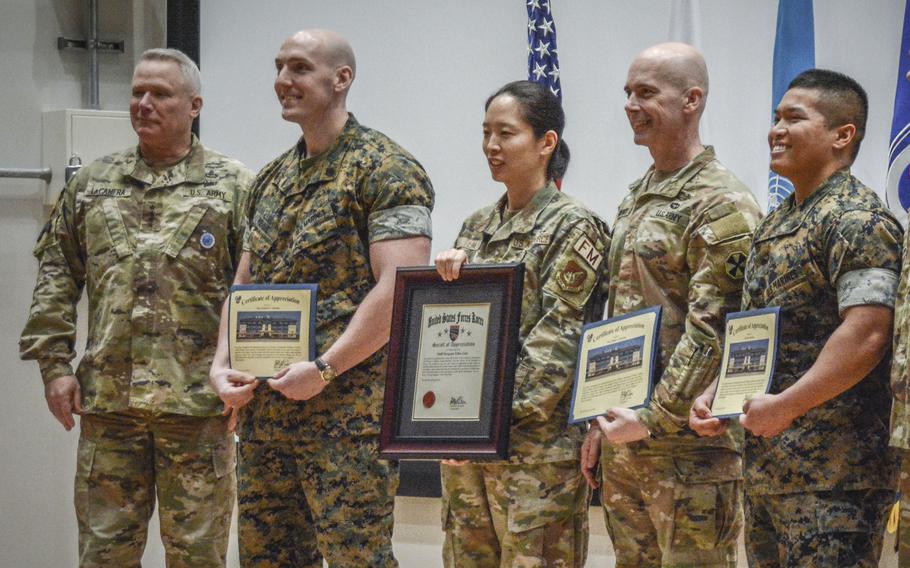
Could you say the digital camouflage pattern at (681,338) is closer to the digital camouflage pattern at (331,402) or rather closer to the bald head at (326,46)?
the digital camouflage pattern at (331,402)

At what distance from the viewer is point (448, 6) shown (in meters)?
5.80

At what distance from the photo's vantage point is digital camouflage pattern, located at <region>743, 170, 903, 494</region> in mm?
2512

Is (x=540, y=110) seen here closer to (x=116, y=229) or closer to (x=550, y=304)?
(x=550, y=304)

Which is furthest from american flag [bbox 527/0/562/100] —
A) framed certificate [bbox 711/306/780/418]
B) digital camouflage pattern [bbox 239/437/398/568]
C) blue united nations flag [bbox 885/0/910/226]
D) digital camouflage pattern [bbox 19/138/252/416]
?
framed certificate [bbox 711/306/780/418]

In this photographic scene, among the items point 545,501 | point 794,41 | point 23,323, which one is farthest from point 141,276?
point 794,41

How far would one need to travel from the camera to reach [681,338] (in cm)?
284

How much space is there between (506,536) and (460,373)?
15.8 inches

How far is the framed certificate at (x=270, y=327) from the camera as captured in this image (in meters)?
3.02

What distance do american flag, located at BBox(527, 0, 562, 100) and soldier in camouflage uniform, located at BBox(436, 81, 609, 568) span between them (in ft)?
7.15

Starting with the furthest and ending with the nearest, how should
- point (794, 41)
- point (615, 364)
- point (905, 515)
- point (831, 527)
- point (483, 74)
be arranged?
point (483, 74) → point (794, 41) → point (615, 364) → point (831, 527) → point (905, 515)

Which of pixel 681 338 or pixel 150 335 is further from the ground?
pixel 681 338

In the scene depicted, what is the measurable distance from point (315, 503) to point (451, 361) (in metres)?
0.49

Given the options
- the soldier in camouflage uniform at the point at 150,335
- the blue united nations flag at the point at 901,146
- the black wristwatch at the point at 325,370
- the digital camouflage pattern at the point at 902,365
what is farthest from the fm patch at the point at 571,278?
the blue united nations flag at the point at 901,146

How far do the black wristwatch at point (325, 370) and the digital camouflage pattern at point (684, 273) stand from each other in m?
0.69
